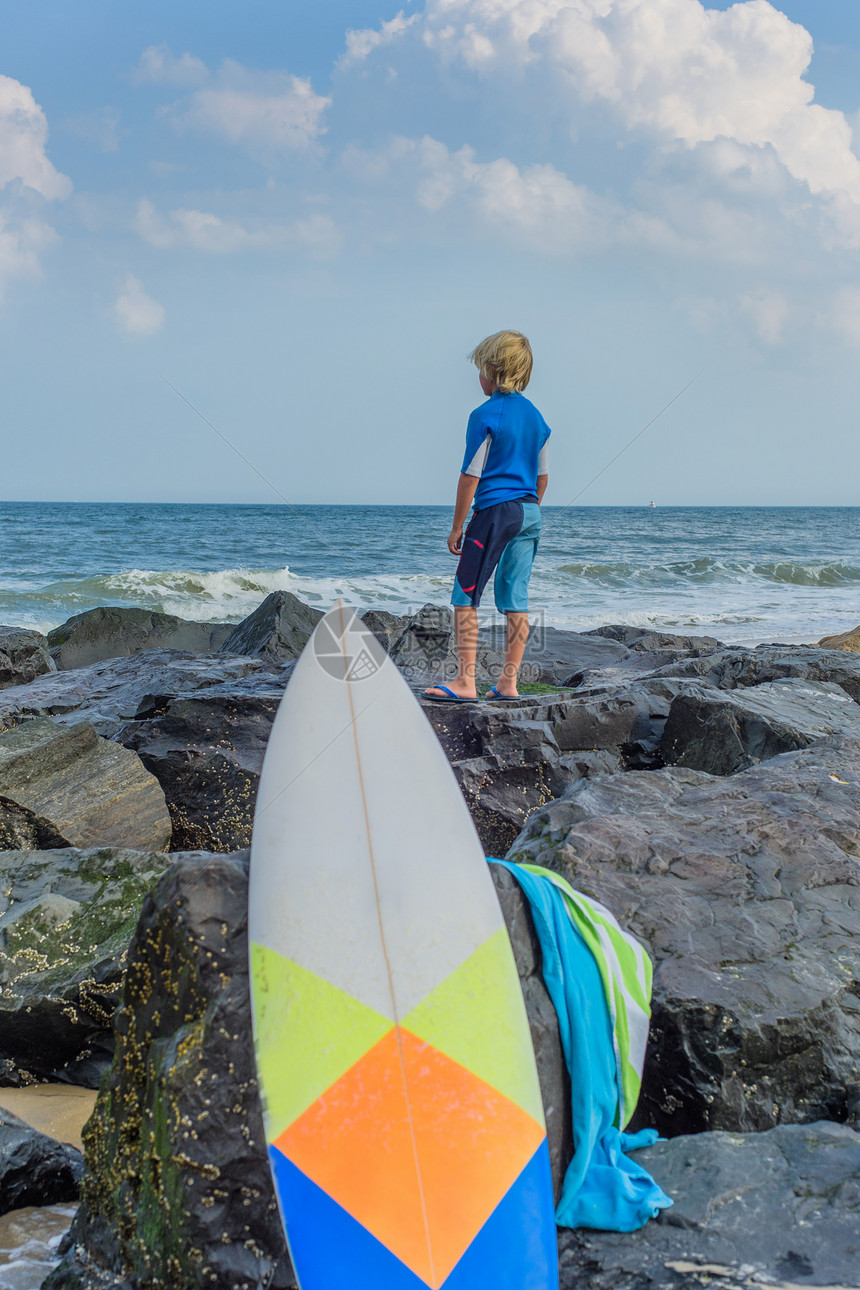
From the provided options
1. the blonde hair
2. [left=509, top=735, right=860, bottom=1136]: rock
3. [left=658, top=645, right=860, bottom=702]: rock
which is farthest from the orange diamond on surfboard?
[left=658, top=645, right=860, bottom=702]: rock

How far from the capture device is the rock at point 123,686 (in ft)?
18.0

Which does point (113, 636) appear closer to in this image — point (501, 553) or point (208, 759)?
point (208, 759)

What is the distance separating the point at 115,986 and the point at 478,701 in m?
2.39

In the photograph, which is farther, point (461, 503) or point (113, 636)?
point (113, 636)

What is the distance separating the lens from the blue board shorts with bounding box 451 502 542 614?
425 centimetres

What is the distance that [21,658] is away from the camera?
809 centimetres

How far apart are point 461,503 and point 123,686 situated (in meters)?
3.44

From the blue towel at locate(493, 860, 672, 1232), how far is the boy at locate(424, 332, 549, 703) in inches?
95.0

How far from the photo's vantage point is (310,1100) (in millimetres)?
1616

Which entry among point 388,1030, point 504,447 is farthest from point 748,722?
point 388,1030

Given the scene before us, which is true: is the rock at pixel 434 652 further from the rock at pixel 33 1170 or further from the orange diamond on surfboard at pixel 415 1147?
the orange diamond on surfboard at pixel 415 1147

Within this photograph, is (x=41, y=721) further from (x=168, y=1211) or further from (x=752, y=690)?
(x=752, y=690)

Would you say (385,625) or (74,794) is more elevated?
(385,625)

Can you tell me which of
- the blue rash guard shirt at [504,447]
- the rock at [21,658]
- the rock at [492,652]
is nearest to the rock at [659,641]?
the rock at [492,652]
